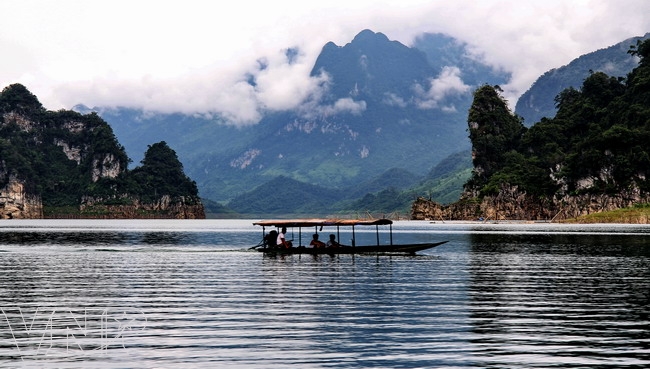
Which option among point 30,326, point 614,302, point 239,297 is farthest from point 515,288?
point 30,326

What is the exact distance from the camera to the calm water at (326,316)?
79.1 ft

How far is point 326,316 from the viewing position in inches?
1273

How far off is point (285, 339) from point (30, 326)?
1021 centimetres

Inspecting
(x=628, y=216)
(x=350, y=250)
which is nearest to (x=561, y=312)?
(x=350, y=250)

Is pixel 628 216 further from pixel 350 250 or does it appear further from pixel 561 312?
pixel 561 312

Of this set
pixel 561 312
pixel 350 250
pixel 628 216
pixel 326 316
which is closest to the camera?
pixel 326 316

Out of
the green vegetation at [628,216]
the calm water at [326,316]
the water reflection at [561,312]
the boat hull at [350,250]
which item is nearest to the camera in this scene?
the calm water at [326,316]

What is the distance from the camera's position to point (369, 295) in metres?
40.3

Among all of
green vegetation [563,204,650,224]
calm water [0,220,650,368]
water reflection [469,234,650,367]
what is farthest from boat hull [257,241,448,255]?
green vegetation [563,204,650,224]

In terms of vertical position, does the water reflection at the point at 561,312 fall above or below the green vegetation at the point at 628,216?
below

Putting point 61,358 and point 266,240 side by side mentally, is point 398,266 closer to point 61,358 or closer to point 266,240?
point 266,240

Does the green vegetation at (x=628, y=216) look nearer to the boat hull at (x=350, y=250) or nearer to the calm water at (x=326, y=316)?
the boat hull at (x=350, y=250)

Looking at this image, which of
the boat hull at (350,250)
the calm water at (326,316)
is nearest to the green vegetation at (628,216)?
the boat hull at (350,250)

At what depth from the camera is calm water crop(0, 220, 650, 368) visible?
79.1 feet
